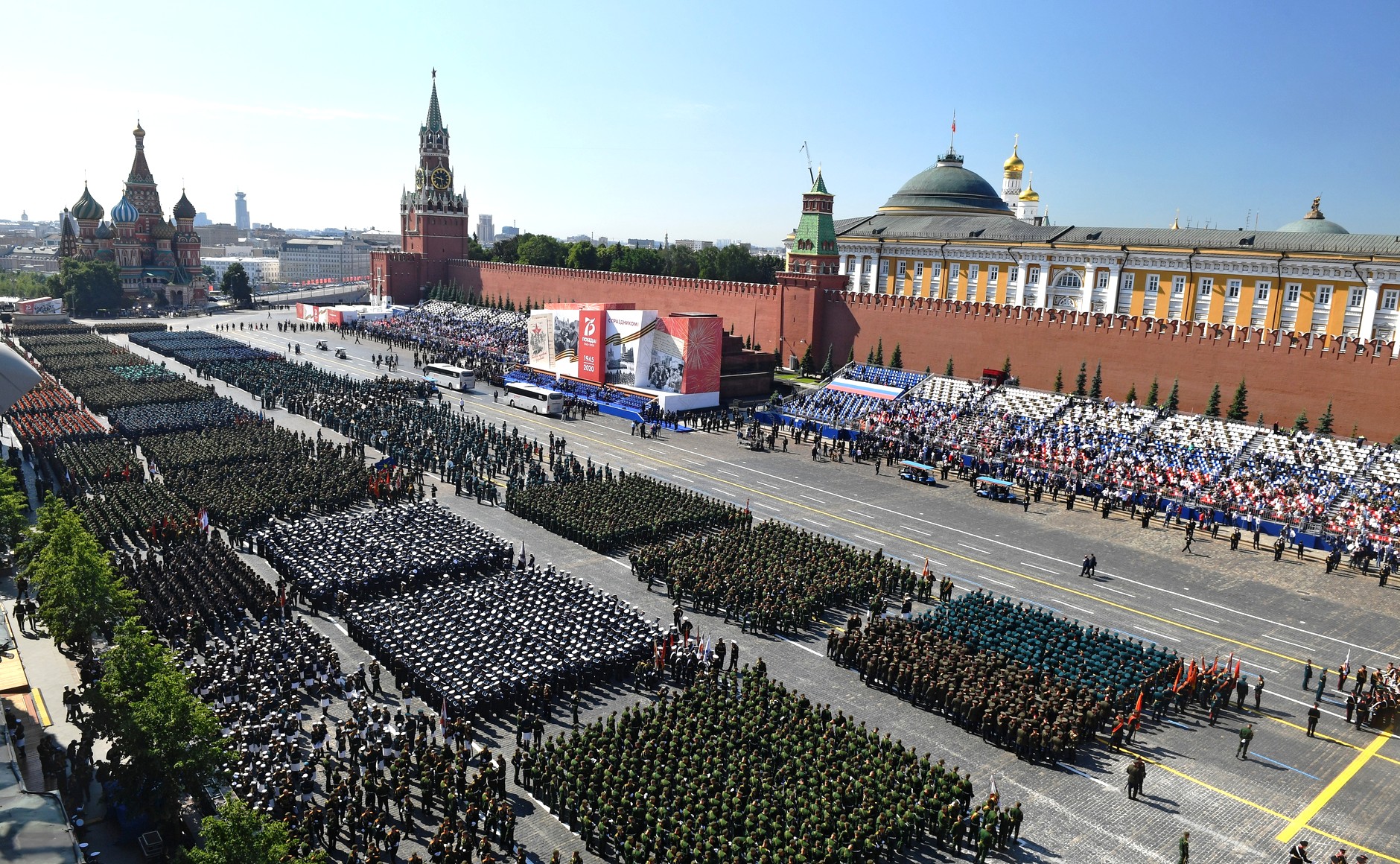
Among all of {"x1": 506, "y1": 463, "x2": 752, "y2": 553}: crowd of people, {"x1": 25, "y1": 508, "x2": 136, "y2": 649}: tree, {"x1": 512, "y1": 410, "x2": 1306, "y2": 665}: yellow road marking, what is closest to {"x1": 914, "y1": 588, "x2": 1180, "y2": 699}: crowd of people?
{"x1": 512, "y1": 410, "x2": 1306, "y2": 665}: yellow road marking

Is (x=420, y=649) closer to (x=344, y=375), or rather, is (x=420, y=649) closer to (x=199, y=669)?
(x=199, y=669)

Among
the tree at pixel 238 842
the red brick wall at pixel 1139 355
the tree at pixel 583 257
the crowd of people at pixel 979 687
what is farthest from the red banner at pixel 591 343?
the tree at pixel 583 257

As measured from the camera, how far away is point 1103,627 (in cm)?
2208

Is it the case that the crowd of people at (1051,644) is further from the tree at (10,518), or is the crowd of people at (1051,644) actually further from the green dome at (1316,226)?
the green dome at (1316,226)

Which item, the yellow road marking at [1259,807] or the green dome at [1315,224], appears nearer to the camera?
the yellow road marking at [1259,807]

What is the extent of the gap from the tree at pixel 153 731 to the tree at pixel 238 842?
213cm

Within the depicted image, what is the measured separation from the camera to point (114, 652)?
1357cm

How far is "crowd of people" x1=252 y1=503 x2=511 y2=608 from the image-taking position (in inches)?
859

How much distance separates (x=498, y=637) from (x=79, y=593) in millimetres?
7799

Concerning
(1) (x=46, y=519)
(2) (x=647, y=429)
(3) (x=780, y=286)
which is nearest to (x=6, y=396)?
(1) (x=46, y=519)

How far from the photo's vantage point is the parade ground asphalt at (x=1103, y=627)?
14570 millimetres

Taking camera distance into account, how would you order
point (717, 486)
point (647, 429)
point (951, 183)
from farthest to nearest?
point (951, 183) < point (647, 429) < point (717, 486)

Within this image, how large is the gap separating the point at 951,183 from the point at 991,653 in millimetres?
56949

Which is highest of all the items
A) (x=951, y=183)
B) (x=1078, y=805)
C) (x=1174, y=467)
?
(x=951, y=183)
